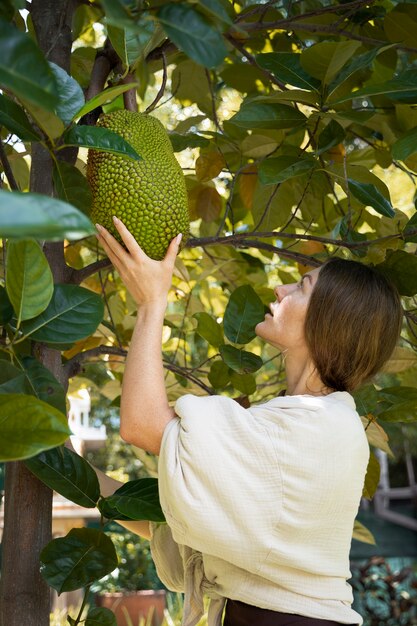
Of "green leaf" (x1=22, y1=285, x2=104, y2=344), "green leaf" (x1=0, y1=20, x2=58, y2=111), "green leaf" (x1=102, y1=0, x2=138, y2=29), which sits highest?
"green leaf" (x1=102, y1=0, x2=138, y2=29)

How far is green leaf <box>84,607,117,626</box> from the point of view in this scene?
1021 mm

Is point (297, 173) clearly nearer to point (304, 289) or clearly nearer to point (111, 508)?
point (304, 289)

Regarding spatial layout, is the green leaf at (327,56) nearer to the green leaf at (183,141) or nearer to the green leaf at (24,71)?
the green leaf at (183,141)

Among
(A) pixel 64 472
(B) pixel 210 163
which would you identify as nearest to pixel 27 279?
(A) pixel 64 472

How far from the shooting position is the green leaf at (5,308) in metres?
0.81

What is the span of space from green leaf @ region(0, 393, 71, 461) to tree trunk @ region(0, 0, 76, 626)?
32 centimetres

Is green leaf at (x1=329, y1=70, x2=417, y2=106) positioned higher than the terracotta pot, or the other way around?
green leaf at (x1=329, y1=70, x2=417, y2=106)

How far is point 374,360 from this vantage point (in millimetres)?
1134

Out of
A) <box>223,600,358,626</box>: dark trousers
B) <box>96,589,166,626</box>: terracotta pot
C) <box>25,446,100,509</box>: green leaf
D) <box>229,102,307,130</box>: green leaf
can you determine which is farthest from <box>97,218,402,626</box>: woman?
<box>96,589,166,626</box>: terracotta pot

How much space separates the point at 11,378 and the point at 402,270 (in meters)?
0.60

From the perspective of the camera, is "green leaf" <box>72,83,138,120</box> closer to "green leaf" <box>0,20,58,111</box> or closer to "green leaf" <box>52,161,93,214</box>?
A: "green leaf" <box>52,161,93,214</box>

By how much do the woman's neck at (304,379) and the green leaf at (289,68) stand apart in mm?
354

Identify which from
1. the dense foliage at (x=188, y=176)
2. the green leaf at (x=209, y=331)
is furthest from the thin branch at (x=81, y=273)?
the green leaf at (x=209, y=331)

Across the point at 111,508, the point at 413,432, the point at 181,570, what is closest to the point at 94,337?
the point at 181,570
